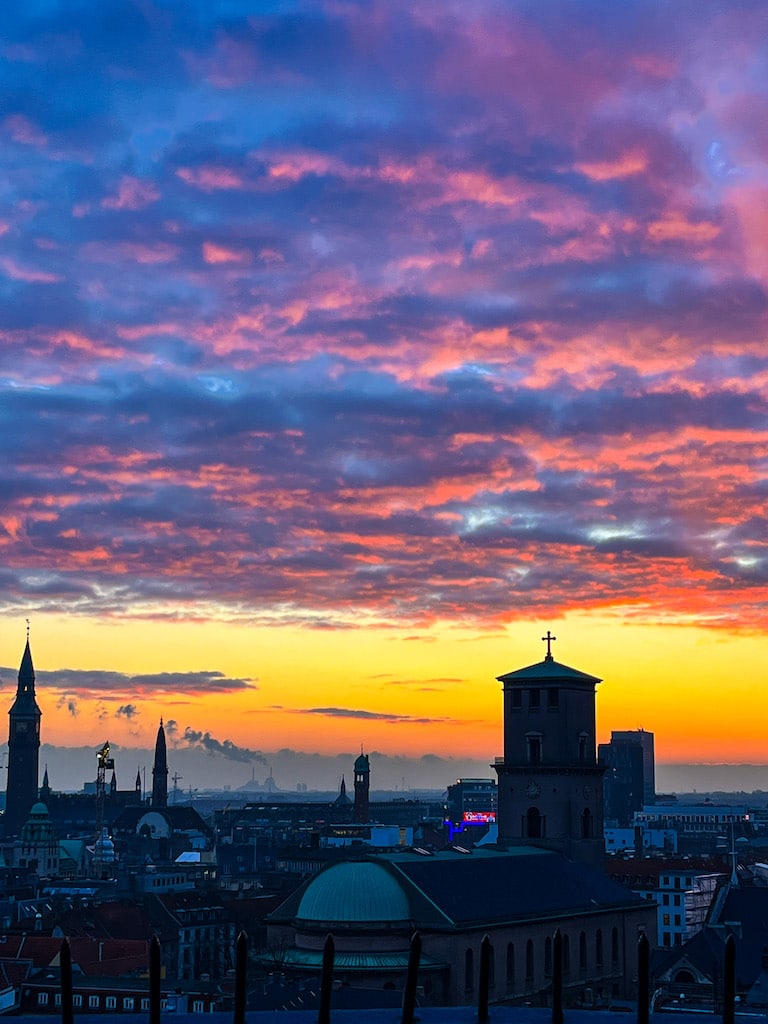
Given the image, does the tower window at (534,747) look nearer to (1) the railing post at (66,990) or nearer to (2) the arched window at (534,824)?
(2) the arched window at (534,824)

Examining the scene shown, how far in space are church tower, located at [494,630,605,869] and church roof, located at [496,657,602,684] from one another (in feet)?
A: 0.25

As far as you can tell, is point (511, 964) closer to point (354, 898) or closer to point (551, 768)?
point (354, 898)

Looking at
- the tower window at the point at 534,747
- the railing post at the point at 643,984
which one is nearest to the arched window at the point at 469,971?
the tower window at the point at 534,747

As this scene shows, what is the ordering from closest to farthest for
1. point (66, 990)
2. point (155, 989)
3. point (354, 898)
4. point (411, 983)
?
1. point (66, 990)
2. point (155, 989)
3. point (411, 983)
4. point (354, 898)

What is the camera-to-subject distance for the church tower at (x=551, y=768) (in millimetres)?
103562

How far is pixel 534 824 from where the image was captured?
104 metres

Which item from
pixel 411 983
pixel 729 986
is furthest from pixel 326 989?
pixel 729 986

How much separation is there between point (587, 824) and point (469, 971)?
90.6 ft

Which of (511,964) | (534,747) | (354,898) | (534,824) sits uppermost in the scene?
(534,747)

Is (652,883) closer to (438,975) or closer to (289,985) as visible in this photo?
(438,975)

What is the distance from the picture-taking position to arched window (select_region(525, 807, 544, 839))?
4080 inches

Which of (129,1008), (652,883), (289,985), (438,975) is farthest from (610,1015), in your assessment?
(652,883)

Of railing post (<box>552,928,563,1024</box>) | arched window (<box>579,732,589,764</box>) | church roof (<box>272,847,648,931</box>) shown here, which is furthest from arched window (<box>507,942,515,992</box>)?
railing post (<box>552,928,563,1024</box>)

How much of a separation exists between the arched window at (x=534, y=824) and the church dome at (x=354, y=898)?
23117 millimetres
